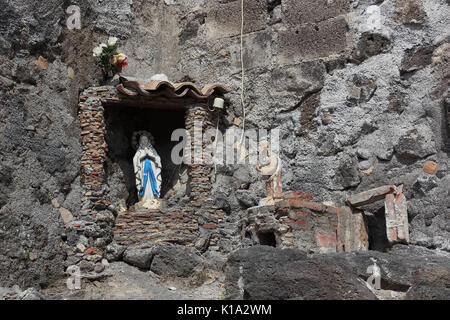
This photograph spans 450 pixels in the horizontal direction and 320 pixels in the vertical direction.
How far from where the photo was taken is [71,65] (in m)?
8.62

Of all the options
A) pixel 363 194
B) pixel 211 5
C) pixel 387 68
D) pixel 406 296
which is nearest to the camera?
pixel 406 296

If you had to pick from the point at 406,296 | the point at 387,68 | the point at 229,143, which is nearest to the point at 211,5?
the point at 229,143

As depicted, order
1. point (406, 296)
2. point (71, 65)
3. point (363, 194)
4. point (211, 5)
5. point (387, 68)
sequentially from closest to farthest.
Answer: point (406, 296) → point (363, 194) → point (387, 68) → point (71, 65) → point (211, 5)

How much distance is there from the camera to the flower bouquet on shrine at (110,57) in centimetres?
880

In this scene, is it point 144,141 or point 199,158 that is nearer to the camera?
point 199,158

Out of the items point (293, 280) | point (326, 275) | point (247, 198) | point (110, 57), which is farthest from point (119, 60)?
point (326, 275)

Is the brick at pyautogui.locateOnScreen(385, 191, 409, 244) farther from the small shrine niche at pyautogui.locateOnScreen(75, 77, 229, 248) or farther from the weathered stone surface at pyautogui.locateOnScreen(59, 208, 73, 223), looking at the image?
the weathered stone surface at pyautogui.locateOnScreen(59, 208, 73, 223)

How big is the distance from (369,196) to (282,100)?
206cm

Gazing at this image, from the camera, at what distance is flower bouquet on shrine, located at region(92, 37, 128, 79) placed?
8.80 meters

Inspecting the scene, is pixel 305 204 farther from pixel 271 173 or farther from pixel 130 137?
pixel 130 137

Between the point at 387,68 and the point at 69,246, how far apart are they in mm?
4582

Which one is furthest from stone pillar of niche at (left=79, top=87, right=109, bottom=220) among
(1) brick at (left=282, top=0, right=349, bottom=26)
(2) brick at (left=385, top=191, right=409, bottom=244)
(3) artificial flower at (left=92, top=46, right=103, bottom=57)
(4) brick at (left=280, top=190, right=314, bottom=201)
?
(2) brick at (left=385, top=191, right=409, bottom=244)

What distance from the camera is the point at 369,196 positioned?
292 inches

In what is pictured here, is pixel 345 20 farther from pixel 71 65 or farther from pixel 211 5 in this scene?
pixel 71 65
